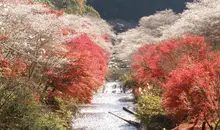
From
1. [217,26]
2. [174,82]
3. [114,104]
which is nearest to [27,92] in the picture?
[174,82]

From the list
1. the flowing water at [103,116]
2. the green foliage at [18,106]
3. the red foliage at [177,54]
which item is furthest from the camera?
the flowing water at [103,116]

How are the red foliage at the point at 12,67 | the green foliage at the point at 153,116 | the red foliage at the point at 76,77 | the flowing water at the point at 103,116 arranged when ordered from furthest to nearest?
the flowing water at the point at 103,116, the green foliage at the point at 153,116, the red foliage at the point at 76,77, the red foliage at the point at 12,67

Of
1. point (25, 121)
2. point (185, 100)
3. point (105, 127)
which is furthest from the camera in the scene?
point (105, 127)

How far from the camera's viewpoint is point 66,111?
18.9 metres

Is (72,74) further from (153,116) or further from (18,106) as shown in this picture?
(18,106)

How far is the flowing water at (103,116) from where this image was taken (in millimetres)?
22109

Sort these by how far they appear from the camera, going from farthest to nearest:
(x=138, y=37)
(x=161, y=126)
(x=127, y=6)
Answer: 1. (x=127, y=6)
2. (x=138, y=37)
3. (x=161, y=126)

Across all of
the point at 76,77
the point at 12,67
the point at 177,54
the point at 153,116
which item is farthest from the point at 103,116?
the point at 12,67

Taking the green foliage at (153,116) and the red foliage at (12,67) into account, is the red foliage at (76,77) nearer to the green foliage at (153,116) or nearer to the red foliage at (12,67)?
the red foliage at (12,67)

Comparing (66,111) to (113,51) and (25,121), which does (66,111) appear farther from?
(113,51)

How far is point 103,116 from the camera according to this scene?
26.2 meters

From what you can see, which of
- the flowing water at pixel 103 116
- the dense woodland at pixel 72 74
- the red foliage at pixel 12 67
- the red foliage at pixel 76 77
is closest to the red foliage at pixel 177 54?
the dense woodland at pixel 72 74

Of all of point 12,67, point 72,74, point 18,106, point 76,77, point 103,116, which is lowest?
point 103,116

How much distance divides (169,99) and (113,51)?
54.4m
